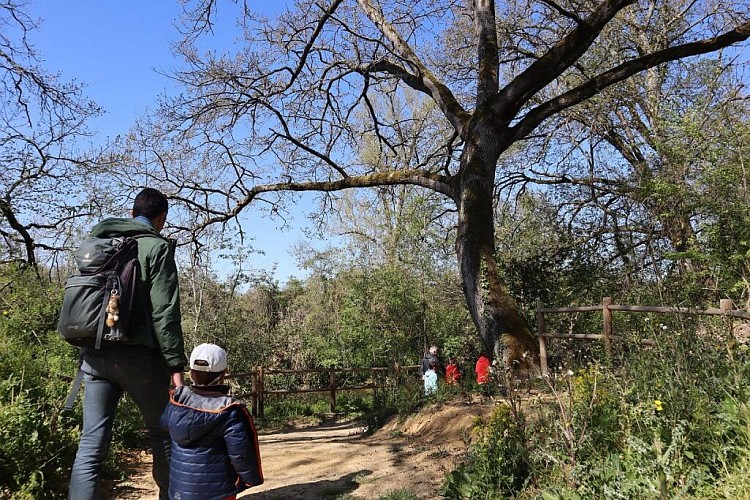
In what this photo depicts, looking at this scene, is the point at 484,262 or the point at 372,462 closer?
the point at 372,462

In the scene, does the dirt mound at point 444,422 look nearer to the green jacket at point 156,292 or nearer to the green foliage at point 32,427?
the green jacket at point 156,292

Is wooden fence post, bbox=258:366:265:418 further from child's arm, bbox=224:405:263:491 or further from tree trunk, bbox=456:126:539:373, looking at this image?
child's arm, bbox=224:405:263:491

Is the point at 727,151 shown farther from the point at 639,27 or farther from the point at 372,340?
the point at 372,340

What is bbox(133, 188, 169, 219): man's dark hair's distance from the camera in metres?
3.28

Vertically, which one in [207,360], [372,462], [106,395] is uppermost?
[207,360]

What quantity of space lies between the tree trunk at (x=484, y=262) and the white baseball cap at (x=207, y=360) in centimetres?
508

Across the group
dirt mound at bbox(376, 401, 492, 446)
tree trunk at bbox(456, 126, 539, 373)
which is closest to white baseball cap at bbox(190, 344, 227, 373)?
dirt mound at bbox(376, 401, 492, 446)

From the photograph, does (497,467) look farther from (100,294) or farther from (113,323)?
(100,294)

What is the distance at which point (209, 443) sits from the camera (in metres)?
2.58

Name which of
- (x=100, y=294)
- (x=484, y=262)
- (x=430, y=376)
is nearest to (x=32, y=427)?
(x=100, y=294)

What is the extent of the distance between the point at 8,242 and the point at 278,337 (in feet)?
29.8

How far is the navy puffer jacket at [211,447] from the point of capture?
2545 mm

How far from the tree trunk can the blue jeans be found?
5.00m

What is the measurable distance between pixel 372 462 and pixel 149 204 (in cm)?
349
